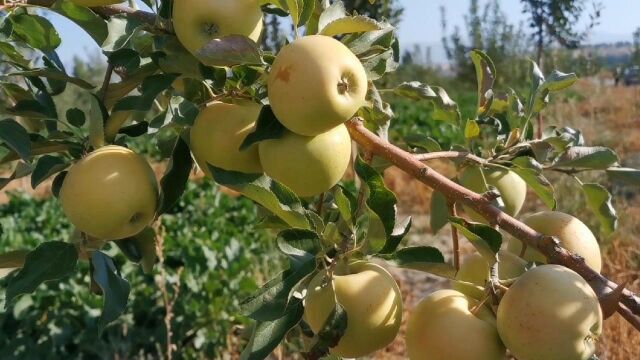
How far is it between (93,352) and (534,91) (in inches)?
104

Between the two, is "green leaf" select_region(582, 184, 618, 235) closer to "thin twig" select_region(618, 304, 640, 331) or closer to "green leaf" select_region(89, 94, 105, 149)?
"thin twig" select_region(618, 304, 640, 331)

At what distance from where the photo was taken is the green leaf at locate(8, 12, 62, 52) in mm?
909

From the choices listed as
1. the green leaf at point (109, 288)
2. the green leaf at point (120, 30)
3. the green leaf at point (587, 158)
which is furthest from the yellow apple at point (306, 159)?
the green leaf at point (587, 158)

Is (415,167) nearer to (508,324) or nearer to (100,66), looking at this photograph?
(508,324)

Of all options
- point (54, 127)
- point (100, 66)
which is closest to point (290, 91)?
point (54, 127)

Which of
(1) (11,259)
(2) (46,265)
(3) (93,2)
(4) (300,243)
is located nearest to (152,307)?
(1) (11,259)

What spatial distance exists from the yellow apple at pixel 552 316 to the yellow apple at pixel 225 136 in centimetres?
36

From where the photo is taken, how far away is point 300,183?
792 mm

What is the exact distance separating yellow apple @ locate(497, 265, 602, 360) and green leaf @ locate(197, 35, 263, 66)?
0.40 meters

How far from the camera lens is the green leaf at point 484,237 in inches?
29.3

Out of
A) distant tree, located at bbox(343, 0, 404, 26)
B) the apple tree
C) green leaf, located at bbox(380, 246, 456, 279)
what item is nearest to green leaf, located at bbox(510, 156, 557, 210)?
the apple tree

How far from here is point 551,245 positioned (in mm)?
751

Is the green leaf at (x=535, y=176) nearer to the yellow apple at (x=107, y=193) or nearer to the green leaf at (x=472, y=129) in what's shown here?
the green leaf at (x=472, y=129)

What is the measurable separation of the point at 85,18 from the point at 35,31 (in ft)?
0.35
